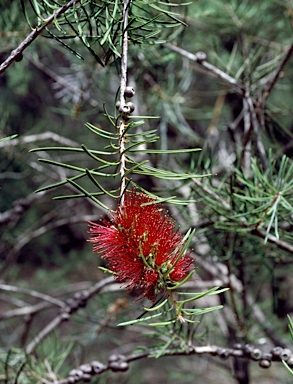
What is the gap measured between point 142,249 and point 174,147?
0.70 metres

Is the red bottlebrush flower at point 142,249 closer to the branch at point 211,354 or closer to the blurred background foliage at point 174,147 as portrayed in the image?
the blurred background foliage at point 174,147

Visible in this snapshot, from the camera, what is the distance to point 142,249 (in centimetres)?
25

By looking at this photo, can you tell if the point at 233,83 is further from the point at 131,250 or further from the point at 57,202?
the point at 57,202

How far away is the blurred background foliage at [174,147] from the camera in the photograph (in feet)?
1.44

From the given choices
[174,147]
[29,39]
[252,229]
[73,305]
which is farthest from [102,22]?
[174,147]

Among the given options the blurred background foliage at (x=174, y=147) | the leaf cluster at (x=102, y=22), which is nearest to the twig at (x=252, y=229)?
the blurred background foliage at (x=174, y=147)

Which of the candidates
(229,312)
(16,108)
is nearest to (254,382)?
(229,312)

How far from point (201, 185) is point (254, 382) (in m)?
0.81

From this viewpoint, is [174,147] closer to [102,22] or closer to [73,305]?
[73,305]

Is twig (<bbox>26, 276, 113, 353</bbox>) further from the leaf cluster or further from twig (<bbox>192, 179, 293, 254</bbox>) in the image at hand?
the leaf cluster

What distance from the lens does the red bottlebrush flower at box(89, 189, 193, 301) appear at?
0.25 m

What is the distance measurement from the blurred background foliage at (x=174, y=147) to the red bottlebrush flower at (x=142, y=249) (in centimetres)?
6

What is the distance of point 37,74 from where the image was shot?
110 centimetres

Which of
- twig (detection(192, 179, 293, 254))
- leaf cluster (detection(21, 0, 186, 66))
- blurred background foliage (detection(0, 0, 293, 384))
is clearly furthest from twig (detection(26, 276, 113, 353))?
→ leaf cluster (detection(21, 0, 186, 66))
